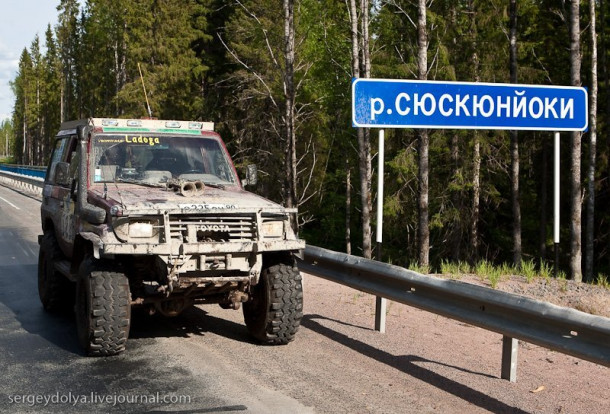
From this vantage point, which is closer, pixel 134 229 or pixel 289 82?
pixel 134 229

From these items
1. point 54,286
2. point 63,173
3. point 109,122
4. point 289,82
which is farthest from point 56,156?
point 289,82

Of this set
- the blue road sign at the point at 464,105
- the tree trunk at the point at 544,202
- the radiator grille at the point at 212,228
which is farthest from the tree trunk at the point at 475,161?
the radiator grille at the point at 212,228

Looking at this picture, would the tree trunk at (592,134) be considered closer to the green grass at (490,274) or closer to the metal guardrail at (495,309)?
the green grass at (490,274)

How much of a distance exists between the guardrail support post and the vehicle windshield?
12.1 feet

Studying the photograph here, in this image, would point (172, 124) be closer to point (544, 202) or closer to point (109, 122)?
point (109, 122)

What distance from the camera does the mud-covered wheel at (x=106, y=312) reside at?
6.54 meters

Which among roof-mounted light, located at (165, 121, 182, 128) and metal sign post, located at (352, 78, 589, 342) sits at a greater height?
metal sign post, located at (352, 78, 589, 342)

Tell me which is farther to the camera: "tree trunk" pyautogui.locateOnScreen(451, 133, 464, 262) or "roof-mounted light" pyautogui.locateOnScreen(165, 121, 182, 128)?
"tree trunk" pyautogui.locateOnScreen(451, 133, 464, 262)

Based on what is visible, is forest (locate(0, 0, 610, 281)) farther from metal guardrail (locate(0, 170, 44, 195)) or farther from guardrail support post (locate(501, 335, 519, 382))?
guardrail support post (locate(501, 335, 519, 382))

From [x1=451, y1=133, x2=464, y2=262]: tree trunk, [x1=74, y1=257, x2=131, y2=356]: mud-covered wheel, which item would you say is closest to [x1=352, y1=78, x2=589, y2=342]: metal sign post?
[x1=74, y1=257, x2=131, y2=356]: mud-covered wheel

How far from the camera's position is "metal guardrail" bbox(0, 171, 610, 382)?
5.12 metres

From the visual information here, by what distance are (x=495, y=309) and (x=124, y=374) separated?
3.27 meters

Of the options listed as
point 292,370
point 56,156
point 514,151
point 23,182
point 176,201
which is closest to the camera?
point 292,370

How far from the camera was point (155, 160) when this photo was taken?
26.4 ft
